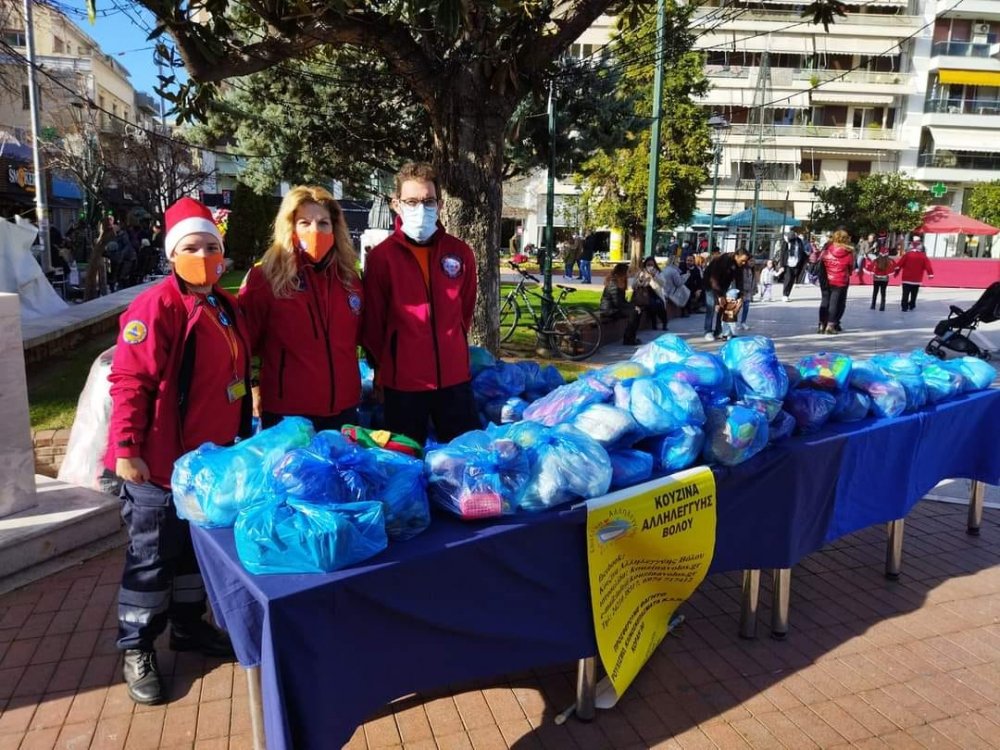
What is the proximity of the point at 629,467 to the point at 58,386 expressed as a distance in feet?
20.3

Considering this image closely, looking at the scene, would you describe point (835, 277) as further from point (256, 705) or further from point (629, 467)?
point (256, 705)

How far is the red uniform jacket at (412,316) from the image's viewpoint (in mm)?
3246

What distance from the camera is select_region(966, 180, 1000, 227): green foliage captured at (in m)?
41.4

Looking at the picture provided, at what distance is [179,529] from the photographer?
9.26ft

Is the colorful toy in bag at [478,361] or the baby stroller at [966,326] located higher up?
the colorful toy in bag at [478,361]

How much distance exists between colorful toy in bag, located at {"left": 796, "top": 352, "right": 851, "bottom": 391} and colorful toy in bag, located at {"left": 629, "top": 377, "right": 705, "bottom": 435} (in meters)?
1.00

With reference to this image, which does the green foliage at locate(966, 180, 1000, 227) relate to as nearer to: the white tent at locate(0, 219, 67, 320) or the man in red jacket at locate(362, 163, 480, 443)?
the white tent at locate(0, 219, 67, 320)

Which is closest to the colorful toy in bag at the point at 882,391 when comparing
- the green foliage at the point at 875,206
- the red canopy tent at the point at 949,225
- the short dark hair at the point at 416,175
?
the short dark hair at the point at 416,175

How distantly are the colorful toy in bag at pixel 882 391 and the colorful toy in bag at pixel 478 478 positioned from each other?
211 cm

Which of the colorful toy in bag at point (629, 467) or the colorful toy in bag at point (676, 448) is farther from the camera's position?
the colorful toy in bag at point (676, 448)

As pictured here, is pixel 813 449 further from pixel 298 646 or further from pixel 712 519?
pixel 298 646

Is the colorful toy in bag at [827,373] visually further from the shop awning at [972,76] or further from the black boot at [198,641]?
the shop awning at [972,76]

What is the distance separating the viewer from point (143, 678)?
2.86 meters

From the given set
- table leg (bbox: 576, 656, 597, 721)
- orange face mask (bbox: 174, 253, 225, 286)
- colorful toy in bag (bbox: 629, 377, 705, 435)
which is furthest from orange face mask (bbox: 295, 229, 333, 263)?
table leg (bbox: 576, 656, 597, 721)
